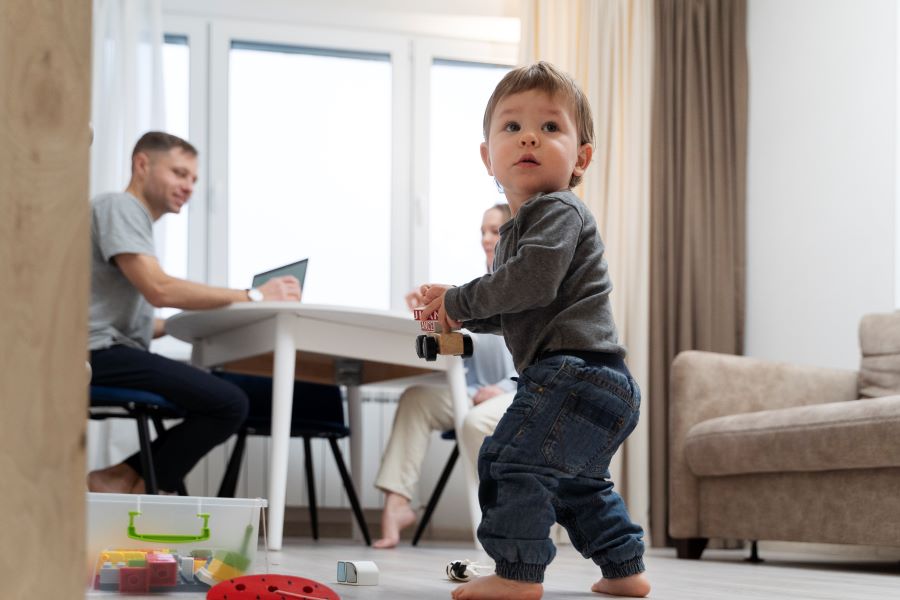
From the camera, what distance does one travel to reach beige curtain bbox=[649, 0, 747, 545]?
4.66m

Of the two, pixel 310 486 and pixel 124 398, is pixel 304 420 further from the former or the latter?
pixel 124 398

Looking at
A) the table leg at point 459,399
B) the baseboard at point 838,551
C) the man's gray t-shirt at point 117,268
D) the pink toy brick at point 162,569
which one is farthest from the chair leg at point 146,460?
the baseboard at point 838,551

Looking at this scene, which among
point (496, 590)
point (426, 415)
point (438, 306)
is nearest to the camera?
point (496, 590)

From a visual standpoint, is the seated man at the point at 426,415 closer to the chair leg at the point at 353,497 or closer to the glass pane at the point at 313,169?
the chair leg at the point at 353,497

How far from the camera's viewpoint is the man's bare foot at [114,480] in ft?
10.5

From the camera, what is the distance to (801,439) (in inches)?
117

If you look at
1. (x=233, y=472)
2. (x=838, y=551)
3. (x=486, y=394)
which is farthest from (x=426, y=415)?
(x=838, y=551)

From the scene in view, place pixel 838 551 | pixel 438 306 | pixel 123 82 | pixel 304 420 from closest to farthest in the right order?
pixel 438 306
pixel 304 420
pixel 838 551
pixel 123 82

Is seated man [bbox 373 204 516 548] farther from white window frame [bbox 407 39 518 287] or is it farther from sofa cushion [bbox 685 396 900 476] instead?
white window frame [bbox 407 39 518 287]

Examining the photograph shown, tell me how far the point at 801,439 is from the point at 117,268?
194cm

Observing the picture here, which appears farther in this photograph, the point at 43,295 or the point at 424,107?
the point at 424,107

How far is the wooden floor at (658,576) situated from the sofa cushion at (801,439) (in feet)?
0.89

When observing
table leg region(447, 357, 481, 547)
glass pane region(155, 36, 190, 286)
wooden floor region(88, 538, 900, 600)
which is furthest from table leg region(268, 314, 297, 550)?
glass pane region(155, 36, 190, 286)

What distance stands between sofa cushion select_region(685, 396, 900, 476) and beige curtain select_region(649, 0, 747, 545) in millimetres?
1273
